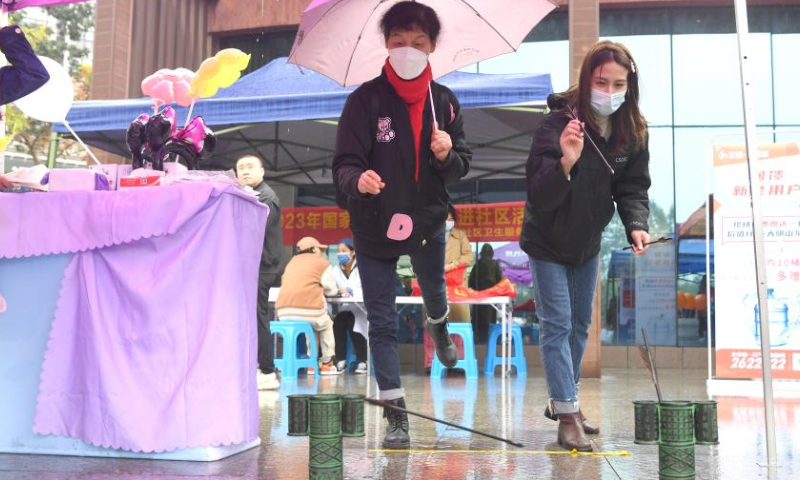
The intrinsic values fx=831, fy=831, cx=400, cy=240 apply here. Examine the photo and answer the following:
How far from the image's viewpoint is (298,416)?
8.89ft

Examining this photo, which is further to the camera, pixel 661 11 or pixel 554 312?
pixel 661 11

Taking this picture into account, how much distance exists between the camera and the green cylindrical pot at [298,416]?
8.89 feet

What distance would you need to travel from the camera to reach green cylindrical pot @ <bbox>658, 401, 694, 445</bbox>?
2.63 meters

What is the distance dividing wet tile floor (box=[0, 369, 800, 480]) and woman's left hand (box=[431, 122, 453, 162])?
4.08ft

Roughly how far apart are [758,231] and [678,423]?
0.80 meters

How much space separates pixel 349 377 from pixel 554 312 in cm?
539

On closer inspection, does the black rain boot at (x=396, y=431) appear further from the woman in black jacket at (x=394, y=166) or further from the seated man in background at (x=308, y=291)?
the seated man in background at (x=308, y=291)

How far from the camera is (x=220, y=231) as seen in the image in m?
3.37

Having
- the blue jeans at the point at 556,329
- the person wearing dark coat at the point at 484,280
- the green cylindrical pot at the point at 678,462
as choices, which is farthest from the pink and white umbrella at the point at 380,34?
the person wearing dark coat at the point at 484,280

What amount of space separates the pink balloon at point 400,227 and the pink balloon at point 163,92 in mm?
1361

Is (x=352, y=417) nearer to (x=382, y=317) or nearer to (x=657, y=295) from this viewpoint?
(x=382, y=317)

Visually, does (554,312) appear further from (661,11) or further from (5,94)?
(661,11)

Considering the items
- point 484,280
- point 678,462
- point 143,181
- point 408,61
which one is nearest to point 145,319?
point 143,181

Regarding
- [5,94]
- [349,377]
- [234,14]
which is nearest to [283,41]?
[234,14]
